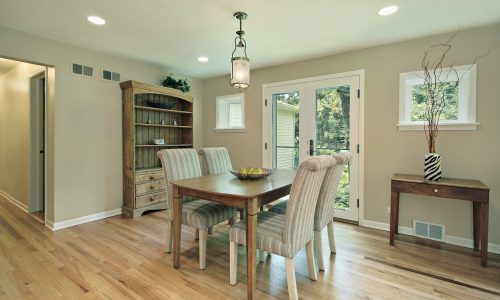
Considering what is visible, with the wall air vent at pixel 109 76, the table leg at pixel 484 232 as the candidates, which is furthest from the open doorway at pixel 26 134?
the table leg at pixel 484 232

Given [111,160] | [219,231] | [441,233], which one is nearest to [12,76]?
[111,160]

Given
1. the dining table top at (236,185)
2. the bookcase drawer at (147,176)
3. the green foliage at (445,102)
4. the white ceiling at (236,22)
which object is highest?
the white ceiling at (236,22)

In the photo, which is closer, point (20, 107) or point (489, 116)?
point (489, 116)

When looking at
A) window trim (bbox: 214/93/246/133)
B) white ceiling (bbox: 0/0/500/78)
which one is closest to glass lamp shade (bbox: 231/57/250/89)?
white ceiling (bbox: 0/0/500/78)

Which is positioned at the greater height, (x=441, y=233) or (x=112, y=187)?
(x=112, y=187)

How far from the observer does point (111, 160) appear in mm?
3848

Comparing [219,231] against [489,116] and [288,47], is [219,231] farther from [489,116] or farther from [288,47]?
[489,116]

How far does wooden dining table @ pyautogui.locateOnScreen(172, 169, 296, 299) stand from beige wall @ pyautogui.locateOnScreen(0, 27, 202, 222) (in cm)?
206

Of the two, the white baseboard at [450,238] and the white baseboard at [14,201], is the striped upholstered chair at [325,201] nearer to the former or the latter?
the white baseboard at [450,238]

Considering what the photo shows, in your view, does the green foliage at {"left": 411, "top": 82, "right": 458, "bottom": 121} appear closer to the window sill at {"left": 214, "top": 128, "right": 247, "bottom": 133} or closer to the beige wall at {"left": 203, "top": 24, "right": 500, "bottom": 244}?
the beige wall at {"left": 203, "top": 24, "right": 500, "bottom": 244}

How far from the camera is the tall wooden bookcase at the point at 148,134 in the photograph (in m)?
3.81

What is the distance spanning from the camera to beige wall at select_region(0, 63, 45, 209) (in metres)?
4.09

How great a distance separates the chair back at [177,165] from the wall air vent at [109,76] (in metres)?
1.94

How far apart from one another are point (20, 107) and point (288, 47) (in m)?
4.50
